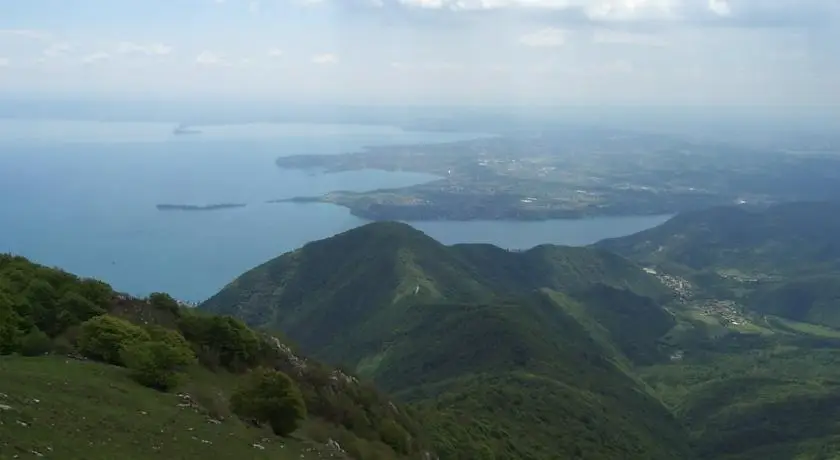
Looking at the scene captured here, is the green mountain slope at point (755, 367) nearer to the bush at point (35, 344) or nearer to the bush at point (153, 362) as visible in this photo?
the bush at point (153, 362)

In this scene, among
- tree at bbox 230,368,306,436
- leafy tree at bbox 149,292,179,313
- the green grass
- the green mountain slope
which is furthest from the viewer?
the green mountain slope

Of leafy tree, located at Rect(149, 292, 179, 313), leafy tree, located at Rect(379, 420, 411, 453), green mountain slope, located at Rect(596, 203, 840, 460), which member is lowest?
green mountain slope, located at Rect(596, 203, 840, 460)

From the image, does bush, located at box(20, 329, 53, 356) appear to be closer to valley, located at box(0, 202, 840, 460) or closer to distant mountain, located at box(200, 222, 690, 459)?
valley, located at box(0, 202, 840, 460)

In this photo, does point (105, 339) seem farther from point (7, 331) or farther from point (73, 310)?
point (73, 310)

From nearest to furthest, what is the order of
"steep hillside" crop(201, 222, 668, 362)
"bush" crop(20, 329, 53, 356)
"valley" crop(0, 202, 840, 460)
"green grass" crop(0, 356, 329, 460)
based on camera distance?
"green grass" crop(0, 356, 329, 460)
"valley" crop(0, 202, 840, 460)
"bush" crop(20, 329, 53, 356)
"steep hillside" crop(201, 222, 668, 362)

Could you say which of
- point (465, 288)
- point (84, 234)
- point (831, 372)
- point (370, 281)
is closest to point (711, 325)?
point (831, 372)

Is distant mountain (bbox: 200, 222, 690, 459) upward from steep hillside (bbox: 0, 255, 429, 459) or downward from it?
downward

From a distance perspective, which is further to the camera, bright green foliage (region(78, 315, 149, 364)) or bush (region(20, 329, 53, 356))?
bright green foliage (region(78, 315, 149, 364))

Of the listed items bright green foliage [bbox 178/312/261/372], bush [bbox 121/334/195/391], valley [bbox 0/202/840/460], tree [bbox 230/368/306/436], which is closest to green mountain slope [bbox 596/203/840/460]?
valley [bbox 0/202/840/460]
